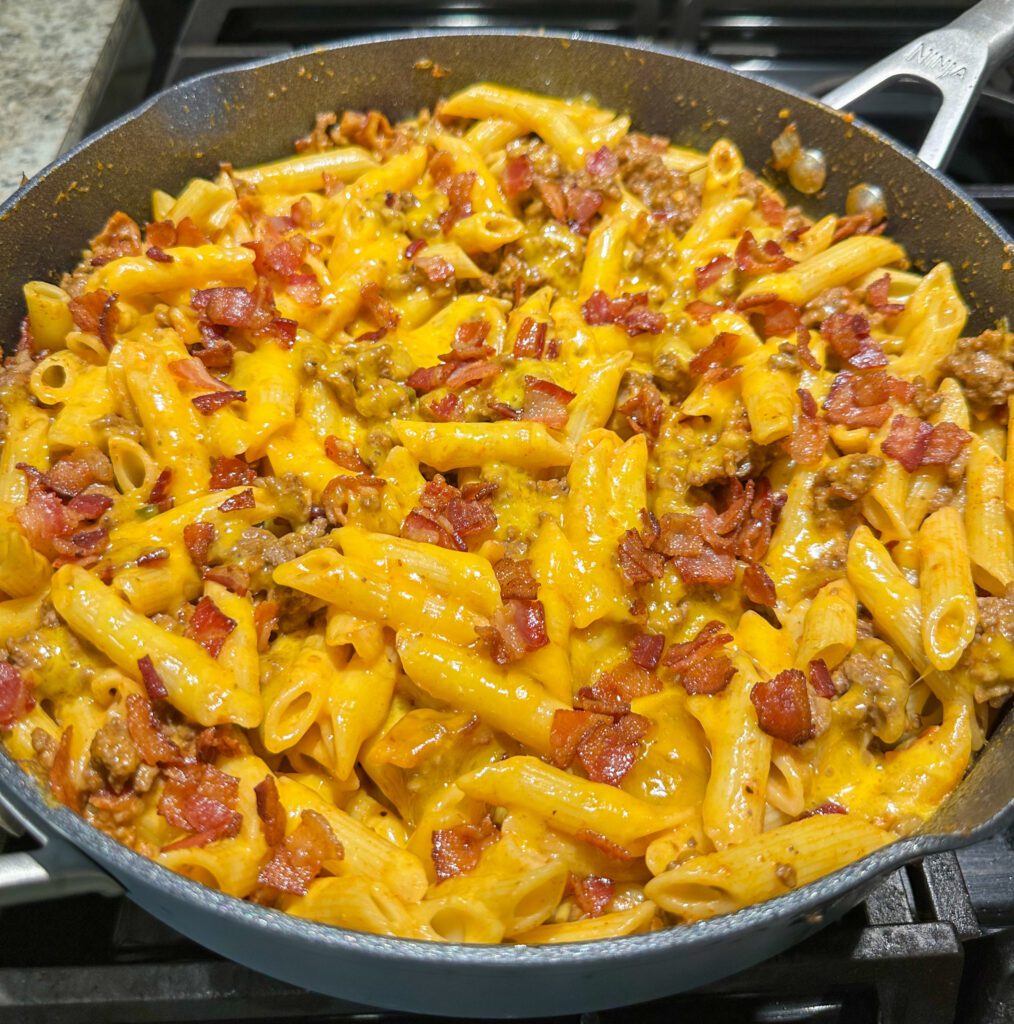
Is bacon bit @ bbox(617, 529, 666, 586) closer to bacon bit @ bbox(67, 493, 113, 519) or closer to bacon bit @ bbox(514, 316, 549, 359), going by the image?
bacon bit @ bbox(514, 316, 549, 359)

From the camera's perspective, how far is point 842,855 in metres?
1.55

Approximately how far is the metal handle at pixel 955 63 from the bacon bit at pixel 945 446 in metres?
0.96

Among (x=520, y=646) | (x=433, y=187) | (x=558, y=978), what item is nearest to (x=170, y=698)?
(x=520, y=646)

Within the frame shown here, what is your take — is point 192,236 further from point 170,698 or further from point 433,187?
Result: point 170,698

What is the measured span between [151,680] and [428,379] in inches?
37.1

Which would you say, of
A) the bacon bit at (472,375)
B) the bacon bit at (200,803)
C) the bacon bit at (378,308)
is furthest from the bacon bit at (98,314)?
the bacon bit at (200,803)

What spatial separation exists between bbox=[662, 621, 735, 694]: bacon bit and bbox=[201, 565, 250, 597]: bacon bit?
0.87 metres

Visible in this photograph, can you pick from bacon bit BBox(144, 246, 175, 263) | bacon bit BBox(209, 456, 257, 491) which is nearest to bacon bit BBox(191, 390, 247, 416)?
bacon bit BBox(209, 456, 257, 491)

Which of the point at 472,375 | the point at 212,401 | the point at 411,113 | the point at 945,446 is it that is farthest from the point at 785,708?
the point at 411,113

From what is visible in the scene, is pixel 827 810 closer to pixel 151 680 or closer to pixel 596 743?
pixel 596 743

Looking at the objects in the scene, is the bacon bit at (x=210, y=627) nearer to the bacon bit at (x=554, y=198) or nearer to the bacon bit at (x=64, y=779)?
the bacon bit at (x=64, y=779)

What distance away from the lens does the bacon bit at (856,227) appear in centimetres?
265

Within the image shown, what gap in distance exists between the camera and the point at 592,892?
164 centimetres

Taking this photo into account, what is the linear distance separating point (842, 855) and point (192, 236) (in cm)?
213
